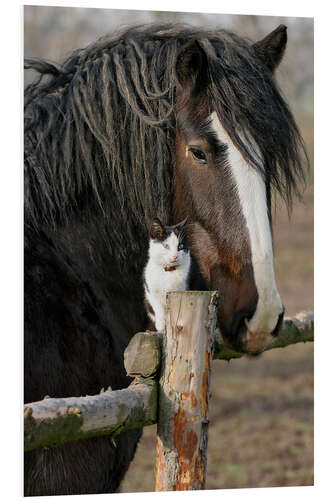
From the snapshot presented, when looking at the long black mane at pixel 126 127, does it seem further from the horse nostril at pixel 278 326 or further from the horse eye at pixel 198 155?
the horse nostril at pixel 278 326

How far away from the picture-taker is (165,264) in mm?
2010

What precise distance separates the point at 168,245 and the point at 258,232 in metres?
0.27

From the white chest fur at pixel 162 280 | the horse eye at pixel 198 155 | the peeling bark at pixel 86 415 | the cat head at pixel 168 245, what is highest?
the horse eye at pixel 198 155

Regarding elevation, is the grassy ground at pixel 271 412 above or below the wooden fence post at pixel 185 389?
below

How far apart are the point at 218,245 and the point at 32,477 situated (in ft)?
2.78

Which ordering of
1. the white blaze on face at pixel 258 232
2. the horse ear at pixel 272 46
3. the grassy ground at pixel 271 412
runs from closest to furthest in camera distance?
the white blaze on face at pixel 258 232 → the horse ear at pixel 272 46 → the grassy ground at pixel 271 412

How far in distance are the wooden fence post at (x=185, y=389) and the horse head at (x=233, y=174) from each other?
253 mm

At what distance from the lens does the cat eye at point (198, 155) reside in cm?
210

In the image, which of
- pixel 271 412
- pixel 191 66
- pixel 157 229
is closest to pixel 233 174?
pixel 157 229

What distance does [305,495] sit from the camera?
2812 mm

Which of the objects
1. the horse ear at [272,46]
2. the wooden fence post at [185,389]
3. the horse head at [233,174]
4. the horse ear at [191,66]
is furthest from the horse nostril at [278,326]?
the horse ear at [272,46]

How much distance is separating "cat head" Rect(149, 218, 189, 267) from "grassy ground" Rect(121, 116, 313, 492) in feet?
4.87

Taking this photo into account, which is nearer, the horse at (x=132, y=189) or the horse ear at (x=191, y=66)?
the horse at (x=132, y=189)

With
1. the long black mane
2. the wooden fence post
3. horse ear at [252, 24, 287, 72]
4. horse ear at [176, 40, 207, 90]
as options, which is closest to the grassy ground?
horse ear at [252, 24, 287, 72]
